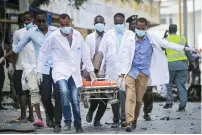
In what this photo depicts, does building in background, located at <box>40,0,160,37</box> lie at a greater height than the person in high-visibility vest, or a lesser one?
greater

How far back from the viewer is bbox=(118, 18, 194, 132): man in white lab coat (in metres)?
10.8

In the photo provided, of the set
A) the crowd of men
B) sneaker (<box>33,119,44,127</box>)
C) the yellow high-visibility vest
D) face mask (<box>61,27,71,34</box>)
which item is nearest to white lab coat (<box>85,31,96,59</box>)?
the crowd of men

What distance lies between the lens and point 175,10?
72.9 metres

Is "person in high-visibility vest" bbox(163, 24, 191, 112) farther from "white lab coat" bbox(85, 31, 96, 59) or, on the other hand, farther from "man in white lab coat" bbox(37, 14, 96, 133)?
"man in white lab coat" bbox(37, 14, 96, 133)

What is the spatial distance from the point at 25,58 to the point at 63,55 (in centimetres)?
155

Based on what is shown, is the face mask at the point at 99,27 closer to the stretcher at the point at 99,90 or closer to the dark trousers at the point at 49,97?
the stretcher at the point at 99,90

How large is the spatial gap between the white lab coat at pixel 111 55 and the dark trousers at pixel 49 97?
109cm

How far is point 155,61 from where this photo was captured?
11.3m

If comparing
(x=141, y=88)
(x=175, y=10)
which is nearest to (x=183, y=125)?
(x=141, y=88)

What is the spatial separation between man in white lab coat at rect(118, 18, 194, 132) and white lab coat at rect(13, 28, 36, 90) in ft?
4.91

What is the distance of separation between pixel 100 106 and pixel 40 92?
43.3 inches

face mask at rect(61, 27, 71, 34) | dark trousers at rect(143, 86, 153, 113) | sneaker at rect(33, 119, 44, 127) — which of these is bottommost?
sneaker at rect(33, 119, 44, 127)

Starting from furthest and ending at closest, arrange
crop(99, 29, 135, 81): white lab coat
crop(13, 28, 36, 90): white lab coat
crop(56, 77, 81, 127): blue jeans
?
crop(13, 28, 36, 90): white lab coat < crop(99, 29, 135, 81): white lab coat < crop(56, 77, 81, 127): blue jeans

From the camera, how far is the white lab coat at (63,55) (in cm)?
1029
